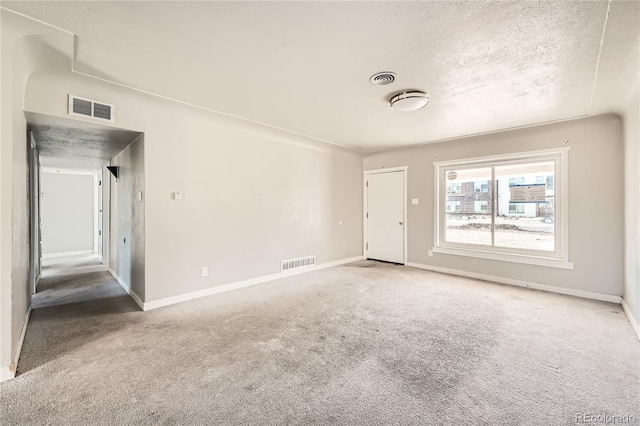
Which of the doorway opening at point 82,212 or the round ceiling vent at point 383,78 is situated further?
the doorway opening at point 82,212

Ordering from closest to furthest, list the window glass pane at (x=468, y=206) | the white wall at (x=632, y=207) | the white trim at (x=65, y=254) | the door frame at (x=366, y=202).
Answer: the white wall at (x=632, y=207) → the window glass pane at (x=468, y=206) → the door frame at (x=366, y=202) → the white trim at (x=65, y=254)

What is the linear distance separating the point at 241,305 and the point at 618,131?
551 cm

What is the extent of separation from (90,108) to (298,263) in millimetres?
3673

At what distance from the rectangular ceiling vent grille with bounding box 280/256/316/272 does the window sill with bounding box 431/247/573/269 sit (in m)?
2.46

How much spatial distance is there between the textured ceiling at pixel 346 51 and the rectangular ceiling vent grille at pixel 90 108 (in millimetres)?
456

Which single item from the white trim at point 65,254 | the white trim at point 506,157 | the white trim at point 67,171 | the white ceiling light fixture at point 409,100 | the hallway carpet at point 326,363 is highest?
the white ceiling light fixture at point 409,100

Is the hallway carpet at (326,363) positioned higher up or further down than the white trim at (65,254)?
further down

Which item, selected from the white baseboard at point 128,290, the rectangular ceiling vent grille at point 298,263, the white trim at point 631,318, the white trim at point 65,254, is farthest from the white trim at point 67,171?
the white trim at point 631,318

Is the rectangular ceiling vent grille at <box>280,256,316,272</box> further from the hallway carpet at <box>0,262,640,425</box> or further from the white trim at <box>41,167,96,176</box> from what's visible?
the white trim at <box>41,167,96,176</box>

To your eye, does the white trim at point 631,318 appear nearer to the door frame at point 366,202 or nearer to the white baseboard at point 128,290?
the door frame at point 366,202

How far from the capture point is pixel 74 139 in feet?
12.0

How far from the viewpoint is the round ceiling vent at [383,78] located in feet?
8.44

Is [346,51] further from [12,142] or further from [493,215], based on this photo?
[493,215]

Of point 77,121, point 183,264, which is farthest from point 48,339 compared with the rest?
point 77,121
